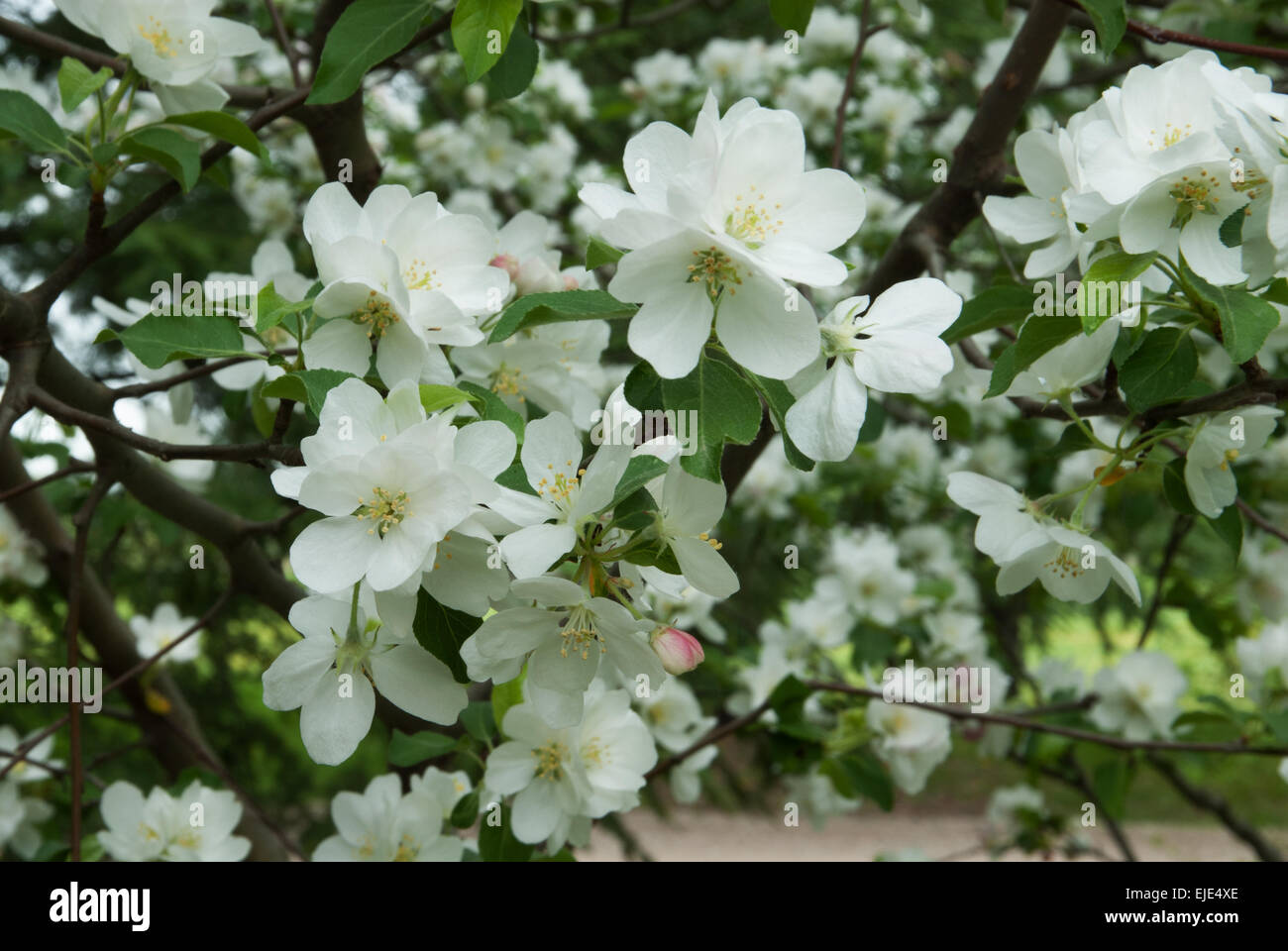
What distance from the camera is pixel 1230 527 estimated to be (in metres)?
1.23

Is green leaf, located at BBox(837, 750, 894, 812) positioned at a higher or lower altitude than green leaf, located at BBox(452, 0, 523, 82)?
lower

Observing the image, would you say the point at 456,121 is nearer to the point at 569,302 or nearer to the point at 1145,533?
the point at 569,302

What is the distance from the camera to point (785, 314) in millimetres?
858

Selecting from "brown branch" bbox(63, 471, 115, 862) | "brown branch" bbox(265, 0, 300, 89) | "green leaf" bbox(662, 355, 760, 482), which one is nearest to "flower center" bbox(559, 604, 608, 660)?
"green leaf" bbox(662, 355, 760, 482)

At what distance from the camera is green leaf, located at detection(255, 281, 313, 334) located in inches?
38.4

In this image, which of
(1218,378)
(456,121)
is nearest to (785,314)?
(1218,378)

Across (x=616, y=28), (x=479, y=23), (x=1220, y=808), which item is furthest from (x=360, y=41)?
(x=1220, y=808)

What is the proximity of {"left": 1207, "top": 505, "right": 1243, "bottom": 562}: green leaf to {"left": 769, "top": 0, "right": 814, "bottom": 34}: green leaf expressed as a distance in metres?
0.73

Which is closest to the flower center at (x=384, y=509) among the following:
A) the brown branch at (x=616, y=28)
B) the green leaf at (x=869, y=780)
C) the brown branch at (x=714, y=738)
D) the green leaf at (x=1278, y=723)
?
the brown branch at (x=714, y=738)

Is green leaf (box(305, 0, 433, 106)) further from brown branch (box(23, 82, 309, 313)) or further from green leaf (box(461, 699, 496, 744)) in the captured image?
green leaf (box(461, 699, 496, 744))

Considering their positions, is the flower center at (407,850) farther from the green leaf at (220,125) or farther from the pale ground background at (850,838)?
the pale ground background at (850,838)

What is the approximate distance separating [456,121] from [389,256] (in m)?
2.96

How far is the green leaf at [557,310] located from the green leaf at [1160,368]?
509 millimetres

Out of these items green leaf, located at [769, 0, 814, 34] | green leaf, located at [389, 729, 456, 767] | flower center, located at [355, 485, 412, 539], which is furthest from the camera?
green leaf, located at [389, 729, 456, 767]
